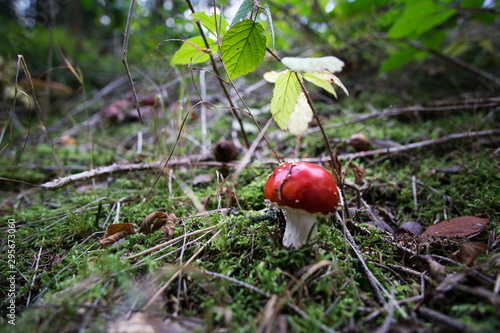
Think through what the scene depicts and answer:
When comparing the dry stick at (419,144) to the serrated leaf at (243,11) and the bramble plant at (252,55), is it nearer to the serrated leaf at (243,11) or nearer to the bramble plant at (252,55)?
the bramble plant at (252,55)

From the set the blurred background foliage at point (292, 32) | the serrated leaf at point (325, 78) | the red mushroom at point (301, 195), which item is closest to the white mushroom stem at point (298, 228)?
the red mushroom at point (301, 195)

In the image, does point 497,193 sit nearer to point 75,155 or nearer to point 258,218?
point 258,218

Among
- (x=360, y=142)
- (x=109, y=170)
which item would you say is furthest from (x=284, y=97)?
(x=109, y=170)

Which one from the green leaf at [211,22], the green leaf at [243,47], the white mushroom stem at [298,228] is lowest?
the white mushroom stem at [298,228]

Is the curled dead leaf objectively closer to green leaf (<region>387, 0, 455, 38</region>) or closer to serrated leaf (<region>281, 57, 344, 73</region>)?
serrated leaf (<region>281, 57, 344, 73</region>)

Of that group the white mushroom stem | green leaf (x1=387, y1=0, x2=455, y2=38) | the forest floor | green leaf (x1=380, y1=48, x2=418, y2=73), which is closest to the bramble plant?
the forest floor

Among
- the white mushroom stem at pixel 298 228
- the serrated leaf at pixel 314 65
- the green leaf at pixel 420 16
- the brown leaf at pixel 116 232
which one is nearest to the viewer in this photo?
the serrated leaf at pixel 314 65

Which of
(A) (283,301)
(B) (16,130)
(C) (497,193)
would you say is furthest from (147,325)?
(B) (16,130)
